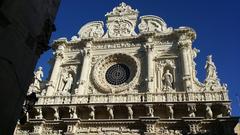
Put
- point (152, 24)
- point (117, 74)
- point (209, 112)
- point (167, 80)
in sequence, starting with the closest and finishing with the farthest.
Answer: point (209, 112)
point (167, 80)
point (117, 74)
point (152, 24)

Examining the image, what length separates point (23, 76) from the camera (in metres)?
5.46

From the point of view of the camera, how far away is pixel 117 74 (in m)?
16.2

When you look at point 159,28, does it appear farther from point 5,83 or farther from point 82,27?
point 5,83

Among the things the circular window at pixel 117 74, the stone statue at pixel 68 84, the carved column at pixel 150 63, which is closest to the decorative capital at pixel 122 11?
the carved column at pixel 150 63

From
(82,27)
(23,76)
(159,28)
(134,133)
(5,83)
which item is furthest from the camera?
(82,27)

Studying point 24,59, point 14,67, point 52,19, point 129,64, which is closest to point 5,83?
point 14,67

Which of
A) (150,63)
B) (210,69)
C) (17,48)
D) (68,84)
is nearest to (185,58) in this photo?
(210,69)

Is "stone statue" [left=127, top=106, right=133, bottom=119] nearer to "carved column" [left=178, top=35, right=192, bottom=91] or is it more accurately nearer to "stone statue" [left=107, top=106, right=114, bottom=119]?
"stone statue" [left=107, top=106, right=114, bottom=119]

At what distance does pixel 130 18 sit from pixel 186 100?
25.4 ft

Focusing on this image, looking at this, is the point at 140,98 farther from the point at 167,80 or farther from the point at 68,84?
the point at 68,84

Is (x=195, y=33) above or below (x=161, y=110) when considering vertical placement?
above

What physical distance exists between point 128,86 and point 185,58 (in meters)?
3.34

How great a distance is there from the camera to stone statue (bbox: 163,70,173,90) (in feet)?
47.7

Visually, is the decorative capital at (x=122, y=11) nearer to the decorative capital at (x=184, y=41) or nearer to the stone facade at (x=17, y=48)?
the decorative capital at (x=184, y=41)
